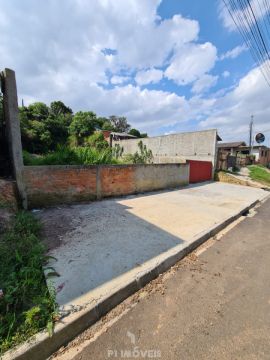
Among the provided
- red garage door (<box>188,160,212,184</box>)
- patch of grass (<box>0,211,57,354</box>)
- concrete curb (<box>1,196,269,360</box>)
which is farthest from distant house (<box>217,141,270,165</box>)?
patch of grass (<box>0,211,57,354</box>)

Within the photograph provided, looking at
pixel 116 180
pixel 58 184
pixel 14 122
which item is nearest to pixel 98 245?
pixel 58 184

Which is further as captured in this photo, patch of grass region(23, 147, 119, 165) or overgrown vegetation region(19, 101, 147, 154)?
overgrown vegetation region(19, 101, 147, 154)

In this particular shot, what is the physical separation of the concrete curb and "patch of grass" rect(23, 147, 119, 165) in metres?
4.80

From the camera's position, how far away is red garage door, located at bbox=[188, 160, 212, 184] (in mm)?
11805

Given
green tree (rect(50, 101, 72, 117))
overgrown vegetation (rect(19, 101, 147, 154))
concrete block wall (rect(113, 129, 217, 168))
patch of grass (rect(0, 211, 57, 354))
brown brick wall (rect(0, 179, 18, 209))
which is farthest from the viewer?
green tree (rect(50, 101, 72, 117))

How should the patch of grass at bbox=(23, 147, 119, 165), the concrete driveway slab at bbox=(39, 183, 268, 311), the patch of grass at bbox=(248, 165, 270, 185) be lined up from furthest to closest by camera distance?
the patch of grass at bbox=(248, 165, 270, 185), the patch of grass at bbox=(23, 147, 119, 165), the concrete driveway slab at bbox=(39, 183, 268, 311)

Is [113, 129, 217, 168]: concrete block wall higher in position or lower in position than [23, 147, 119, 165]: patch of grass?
higher

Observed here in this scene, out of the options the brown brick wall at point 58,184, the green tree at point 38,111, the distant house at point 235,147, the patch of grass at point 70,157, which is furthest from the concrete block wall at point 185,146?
the distant house at point 235,147

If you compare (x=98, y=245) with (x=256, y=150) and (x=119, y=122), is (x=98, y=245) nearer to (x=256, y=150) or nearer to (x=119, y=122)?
(x=256, y=150)

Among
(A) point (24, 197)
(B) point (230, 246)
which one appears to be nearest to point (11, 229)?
(A) point (24, 197)

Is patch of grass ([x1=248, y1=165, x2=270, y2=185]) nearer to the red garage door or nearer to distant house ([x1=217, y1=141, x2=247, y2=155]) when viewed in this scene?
the red garage door

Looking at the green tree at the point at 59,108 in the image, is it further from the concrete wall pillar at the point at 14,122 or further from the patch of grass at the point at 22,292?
the patch of grass at the point at 22,292

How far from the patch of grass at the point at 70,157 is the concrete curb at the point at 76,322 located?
4.80 metres

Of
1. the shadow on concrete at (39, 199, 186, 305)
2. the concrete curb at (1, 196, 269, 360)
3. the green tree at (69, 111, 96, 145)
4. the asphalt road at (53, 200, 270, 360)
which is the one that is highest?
the green tree at (69, 111, 96, 145)
